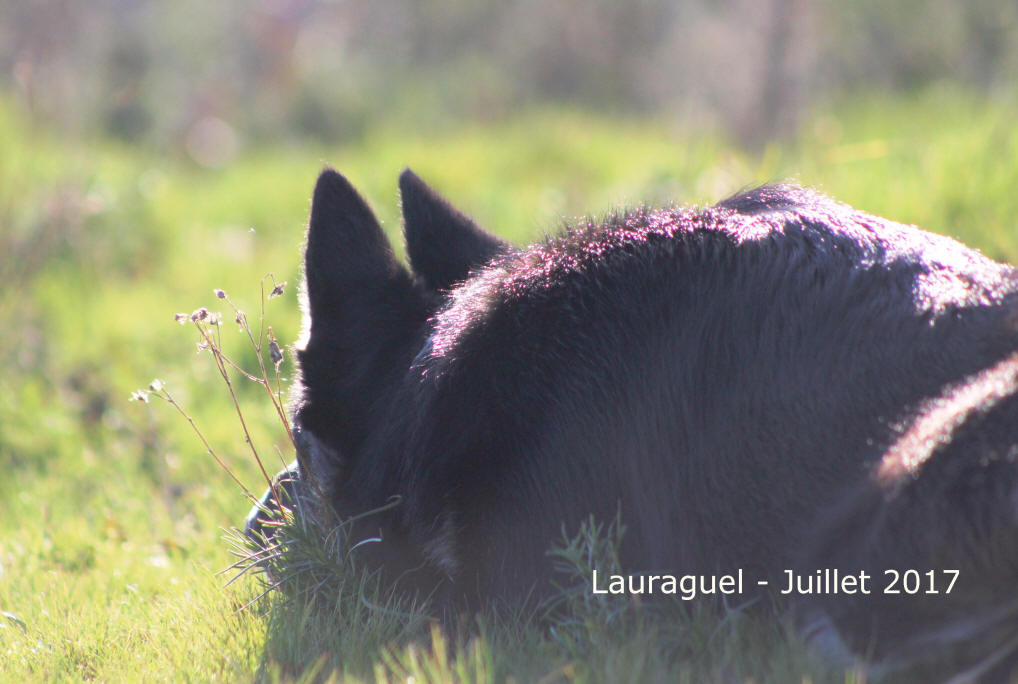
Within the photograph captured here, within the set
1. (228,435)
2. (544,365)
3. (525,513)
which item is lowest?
(228,435)

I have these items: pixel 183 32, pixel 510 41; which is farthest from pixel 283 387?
pixel 183 32

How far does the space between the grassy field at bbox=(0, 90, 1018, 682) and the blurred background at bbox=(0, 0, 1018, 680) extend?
0.02 m

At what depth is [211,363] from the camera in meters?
5.50

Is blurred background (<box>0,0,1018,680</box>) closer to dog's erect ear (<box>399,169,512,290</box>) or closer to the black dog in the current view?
dog's erect ear (<box>399,169,512,290</box>)

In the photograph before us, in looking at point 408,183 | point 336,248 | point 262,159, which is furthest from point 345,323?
point 262,159

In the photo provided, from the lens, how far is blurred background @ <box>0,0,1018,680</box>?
139 inches

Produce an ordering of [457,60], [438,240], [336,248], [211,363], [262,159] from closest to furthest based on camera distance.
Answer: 1. [336,248]
2. [438,240]
3. [211,363]
4. [262,159]
5. [457,60]

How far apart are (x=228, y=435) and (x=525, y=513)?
2.60 meters

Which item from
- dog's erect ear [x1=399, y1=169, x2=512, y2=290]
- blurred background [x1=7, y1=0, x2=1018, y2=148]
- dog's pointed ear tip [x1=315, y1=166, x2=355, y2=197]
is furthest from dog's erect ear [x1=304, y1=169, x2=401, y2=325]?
blurred background [x1=7, y1=0, x2=1018, y2=148]

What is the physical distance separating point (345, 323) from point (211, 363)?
122 inches

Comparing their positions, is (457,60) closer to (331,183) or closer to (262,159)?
(262,159)

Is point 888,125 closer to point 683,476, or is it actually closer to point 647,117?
point 647,117

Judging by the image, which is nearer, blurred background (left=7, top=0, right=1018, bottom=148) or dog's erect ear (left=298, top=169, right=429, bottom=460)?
dog's erect ear (left=298, top=169, right=429, bottom=460)

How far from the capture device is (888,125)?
33.9 ft
